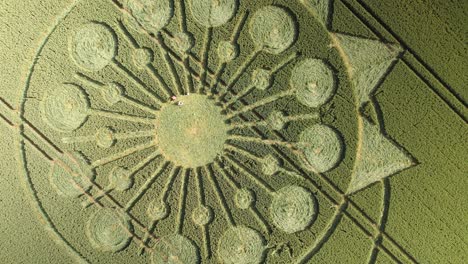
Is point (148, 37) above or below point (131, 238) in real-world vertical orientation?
above

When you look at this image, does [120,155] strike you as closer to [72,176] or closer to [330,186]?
[72,176]

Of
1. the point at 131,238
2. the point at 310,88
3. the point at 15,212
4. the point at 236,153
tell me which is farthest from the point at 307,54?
the point at 15,212

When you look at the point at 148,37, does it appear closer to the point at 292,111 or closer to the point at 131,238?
the point at 292,111

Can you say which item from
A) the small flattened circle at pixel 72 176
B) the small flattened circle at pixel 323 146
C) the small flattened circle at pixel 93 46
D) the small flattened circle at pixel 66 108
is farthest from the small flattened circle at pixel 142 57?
the small flattened circle at pixel 323 146

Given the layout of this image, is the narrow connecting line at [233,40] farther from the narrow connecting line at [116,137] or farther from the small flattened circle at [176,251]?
the small flattened circle at [176,251]

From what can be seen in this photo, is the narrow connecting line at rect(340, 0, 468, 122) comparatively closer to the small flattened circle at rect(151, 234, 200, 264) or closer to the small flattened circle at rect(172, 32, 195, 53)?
the small flattened circle at rect(172, 32, 195, 53)

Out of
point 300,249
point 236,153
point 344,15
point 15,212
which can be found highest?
point 344,15
